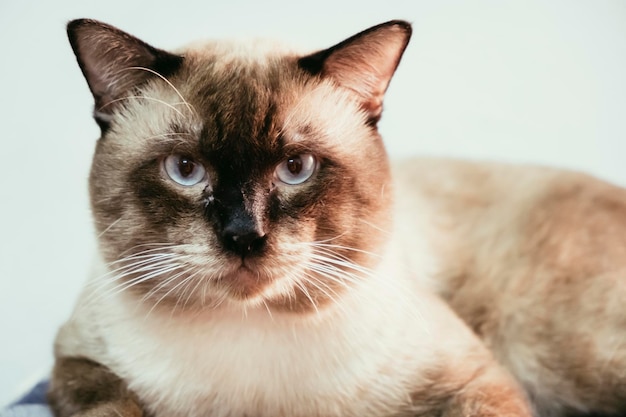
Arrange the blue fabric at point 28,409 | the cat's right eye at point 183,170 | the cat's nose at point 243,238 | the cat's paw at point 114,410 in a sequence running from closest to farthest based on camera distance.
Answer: the cat's nose at point 243,238, the cat's right eye at point 183,170, the cat's paw at point 114,410, the blue fabric at point 28,409

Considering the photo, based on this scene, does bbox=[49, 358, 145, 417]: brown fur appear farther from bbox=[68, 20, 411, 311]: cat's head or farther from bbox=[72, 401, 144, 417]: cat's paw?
bbox=[68, 20, 411, 311]: cat's head

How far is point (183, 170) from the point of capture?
1.21 meters

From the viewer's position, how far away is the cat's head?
3.77ft

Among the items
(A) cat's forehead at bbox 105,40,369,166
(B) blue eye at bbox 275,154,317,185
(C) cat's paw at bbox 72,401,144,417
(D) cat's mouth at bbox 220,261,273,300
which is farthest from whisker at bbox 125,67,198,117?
(C) cat's paw at bbox 72,401,144,417

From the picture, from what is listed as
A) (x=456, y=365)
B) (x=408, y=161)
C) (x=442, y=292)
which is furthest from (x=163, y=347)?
(x=408, y=161)

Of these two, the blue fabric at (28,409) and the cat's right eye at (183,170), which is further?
the blue fabric at (28,409)

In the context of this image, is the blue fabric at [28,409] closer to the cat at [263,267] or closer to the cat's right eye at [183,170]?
the cat at [263,267]

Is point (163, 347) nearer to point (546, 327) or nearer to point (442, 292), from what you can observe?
point (442, 292)

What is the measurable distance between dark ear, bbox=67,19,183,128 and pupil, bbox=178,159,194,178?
0.19 meters

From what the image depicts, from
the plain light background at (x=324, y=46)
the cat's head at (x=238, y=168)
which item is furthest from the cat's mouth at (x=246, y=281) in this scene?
the plain light background at (x=324, y=46)

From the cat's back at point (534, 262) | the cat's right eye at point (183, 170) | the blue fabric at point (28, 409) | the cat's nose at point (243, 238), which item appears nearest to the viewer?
the cat's nose at point (243, 238)

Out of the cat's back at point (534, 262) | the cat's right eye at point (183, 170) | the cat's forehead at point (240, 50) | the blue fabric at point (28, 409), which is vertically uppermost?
the cat's forehead at point (240, 50)

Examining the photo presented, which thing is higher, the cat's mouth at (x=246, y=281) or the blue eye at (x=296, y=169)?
the blue eye at (x=296, y=169)

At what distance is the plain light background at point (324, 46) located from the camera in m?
2.05
